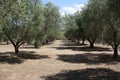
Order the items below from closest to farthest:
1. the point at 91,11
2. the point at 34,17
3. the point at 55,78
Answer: the point at 55,78 → the point at 34,17 → the point at 91,11

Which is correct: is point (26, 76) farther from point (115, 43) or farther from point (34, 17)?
point (115, 43)

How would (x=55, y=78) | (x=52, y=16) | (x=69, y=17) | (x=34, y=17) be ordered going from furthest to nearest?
(x=69, y=17)
(x=52, y=16)
(x=34, y=17)
(x=55, y=78)

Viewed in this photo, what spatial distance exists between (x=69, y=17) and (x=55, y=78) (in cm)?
5885

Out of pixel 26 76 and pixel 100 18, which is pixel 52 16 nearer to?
pixel 100 18

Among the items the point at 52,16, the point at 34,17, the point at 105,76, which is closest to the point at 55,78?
the point at 105,76

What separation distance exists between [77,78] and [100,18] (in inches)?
544

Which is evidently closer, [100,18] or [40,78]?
[40,78]

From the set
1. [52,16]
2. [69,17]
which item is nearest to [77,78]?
[52,16]

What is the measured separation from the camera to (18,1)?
17.9m

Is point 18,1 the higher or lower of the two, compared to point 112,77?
higher

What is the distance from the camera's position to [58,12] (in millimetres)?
48281

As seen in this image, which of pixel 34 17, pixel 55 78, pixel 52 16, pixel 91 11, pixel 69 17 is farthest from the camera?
pixel 69 17

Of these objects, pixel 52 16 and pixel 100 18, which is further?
pixel 52 16

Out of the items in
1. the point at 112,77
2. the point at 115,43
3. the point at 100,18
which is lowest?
the point at 112,77
